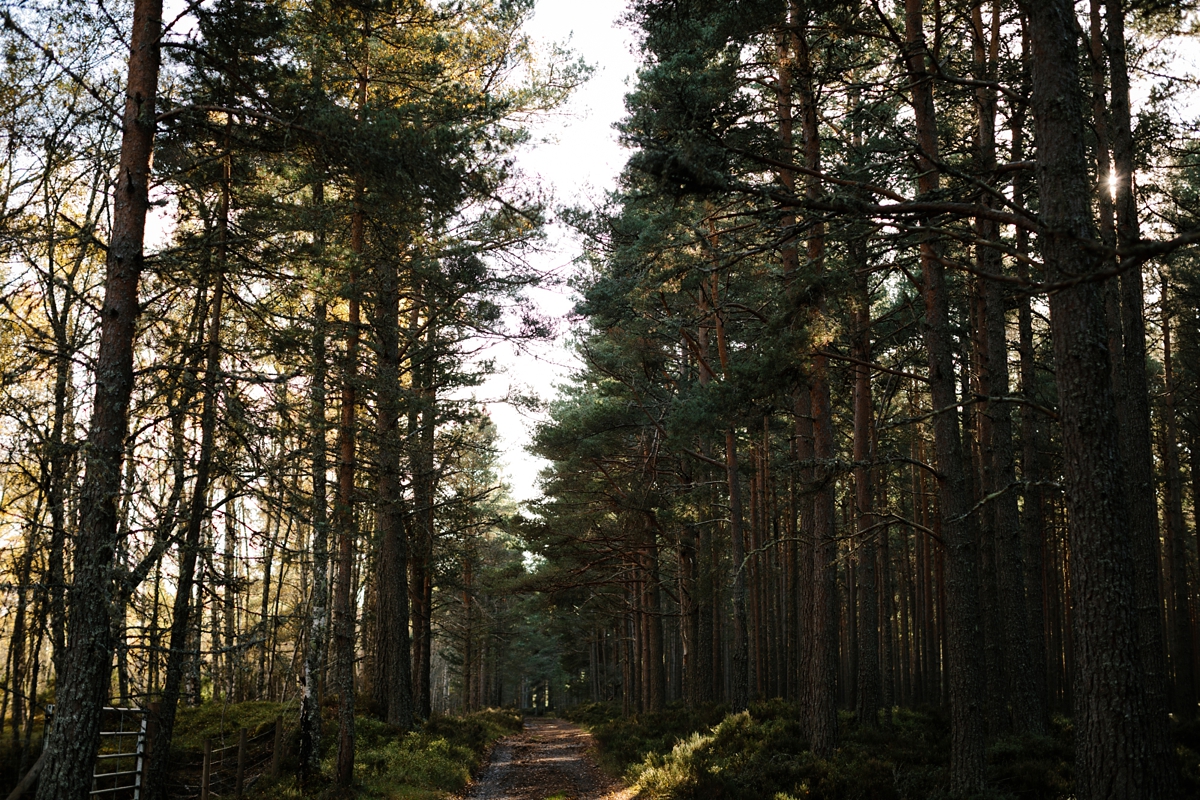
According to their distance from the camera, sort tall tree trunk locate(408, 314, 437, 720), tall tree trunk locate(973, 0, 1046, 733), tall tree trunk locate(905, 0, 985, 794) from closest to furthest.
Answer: tall tree trunk locate(905, 0, 985, 794) < tall tree trunk locate(973, 0, 1046, 733) < tall tree trunk locate(408, 314, 437, 720)

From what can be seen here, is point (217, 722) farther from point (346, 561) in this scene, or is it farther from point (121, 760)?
point (346, 561)

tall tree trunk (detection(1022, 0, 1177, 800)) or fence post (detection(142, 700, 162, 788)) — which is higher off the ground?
tall tree trunk (detection(1022, 0, 1177, 800))

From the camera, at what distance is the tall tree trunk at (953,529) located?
8875 mm

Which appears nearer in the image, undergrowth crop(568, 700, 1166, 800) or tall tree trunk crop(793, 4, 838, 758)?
undergrowth crop(568, 700, 1166, 800)

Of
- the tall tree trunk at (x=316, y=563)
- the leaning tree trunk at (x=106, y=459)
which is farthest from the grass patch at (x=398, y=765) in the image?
the leaning tree trunk at (x=106, y=459)

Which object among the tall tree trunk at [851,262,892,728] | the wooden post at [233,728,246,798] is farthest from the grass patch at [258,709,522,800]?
the tall tree trunk at [851,262,892,728]

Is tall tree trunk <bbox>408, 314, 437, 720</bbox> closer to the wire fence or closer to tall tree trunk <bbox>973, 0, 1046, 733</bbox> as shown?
the wire fence

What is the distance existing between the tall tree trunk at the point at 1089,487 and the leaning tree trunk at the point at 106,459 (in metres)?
7.66

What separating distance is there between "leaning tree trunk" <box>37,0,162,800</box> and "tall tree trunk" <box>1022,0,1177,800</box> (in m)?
7.66

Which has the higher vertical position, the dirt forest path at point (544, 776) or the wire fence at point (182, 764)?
the wire fence at point (182, 764)

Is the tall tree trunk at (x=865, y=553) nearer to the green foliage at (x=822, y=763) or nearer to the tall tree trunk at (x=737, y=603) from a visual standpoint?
the green foliage at (x=822, y=763)

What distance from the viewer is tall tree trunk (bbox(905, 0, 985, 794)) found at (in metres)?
8.88

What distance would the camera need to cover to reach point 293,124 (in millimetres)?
7414

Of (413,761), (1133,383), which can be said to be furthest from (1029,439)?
(413,761)
